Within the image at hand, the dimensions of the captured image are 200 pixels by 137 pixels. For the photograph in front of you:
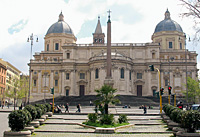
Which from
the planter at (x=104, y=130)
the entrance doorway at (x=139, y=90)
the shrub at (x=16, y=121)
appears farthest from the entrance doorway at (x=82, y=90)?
the shrub at (x=16, y=121)

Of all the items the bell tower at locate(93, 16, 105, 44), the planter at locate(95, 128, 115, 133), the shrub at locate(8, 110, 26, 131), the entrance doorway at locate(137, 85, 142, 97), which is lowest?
the planter at locate(95, 128, 115, 133)

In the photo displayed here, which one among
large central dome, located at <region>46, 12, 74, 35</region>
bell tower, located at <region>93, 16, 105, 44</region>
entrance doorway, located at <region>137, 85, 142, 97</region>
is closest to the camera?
entrance doorway, located at <region>137, 85, 142, 97</region>

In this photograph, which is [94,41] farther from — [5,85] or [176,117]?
[176,117]

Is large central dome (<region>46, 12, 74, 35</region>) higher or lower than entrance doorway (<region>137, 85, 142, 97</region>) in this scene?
higher

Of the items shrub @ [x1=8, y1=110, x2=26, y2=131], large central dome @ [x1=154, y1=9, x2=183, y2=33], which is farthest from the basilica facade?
shrub @ [x1=8, y1=110, x2=26, y2=131]

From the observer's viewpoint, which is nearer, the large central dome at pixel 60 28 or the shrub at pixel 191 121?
the shrub at pixel 191 121

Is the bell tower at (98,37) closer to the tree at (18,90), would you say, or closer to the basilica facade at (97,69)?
the basilica facade at (97,69)

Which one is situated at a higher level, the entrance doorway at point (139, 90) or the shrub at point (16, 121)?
the entrance doorway at point (139, 90)

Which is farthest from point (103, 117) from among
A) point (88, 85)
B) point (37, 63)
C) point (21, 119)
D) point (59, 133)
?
point (37, 63)

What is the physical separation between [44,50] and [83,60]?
1432 centimetres

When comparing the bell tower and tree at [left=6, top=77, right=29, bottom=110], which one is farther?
the bell tower

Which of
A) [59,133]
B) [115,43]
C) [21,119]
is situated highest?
[115,43]

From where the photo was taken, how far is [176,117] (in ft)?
60.0

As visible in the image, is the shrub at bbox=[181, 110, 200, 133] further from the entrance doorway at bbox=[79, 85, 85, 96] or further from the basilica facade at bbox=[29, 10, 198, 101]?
the entrance doorway at bbox=[79, 85, 85, 96]
